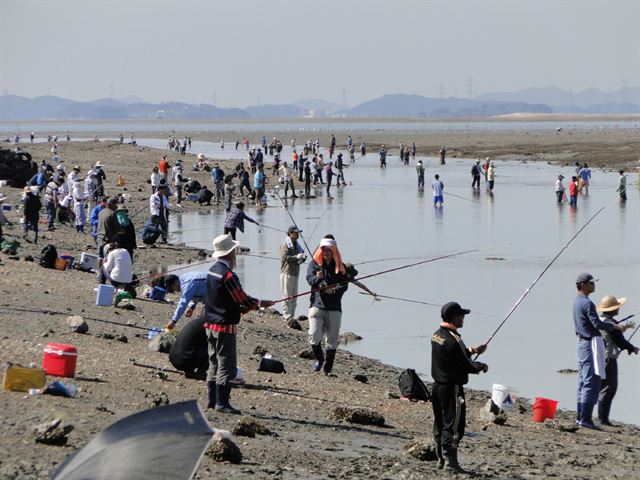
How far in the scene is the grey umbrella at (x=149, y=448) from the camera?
4707 mm

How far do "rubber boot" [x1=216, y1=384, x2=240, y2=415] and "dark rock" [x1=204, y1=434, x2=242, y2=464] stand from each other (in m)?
1.41

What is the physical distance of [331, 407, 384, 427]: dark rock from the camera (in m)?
9.61

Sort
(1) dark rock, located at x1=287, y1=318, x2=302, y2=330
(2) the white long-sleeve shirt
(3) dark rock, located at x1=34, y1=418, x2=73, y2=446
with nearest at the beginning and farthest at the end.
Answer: (3) dark rock, located at x1=34, y1=418, x2=73, y2=446
(2) the white long-sleeve shirt
(1) dark rock, located at x1=287, y1=318, x2=302, y2=330

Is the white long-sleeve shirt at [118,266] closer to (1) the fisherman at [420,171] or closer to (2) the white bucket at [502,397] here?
(2) the white bucket at [502,397]

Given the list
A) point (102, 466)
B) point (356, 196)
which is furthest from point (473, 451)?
point (356, 196)

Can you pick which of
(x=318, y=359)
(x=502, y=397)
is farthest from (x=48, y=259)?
(x=502, y=397)

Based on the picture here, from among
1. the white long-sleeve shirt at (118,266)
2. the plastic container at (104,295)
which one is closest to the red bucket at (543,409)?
the plastic container at (104,295)

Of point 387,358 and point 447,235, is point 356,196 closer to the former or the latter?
point 447,235

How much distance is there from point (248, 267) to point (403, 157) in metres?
45.2

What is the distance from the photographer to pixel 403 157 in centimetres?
6669

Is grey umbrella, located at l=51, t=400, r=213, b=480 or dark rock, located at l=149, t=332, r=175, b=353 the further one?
dark rock, located at l=149, t=332, r=175, b=353

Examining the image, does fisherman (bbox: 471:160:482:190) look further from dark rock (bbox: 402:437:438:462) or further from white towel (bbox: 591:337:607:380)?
dark rock (bbox: 402:437:438:462)

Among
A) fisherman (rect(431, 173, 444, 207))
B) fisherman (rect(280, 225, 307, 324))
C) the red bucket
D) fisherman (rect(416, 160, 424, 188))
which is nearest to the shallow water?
fisherman (rect(431, 173, 444, 207))

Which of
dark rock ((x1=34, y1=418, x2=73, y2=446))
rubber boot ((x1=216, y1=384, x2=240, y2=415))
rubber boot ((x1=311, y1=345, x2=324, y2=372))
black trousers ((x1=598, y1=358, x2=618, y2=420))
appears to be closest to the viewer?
dark rock ((x1=34, y1=418, x2=73, y2=446))
